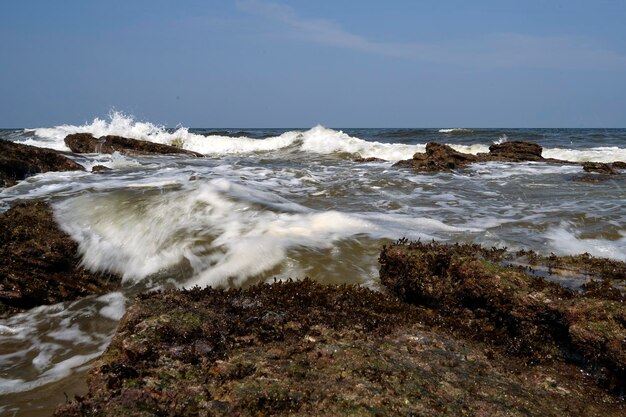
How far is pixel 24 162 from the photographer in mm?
10555

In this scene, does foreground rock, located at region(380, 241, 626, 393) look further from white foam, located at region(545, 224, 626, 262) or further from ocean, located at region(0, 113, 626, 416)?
white foam, located at region(545, 224, 626, 262)

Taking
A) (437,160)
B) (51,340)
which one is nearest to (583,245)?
(51,340)

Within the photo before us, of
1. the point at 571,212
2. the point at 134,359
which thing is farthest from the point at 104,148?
the point at 134,359

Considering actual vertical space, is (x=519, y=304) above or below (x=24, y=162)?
below

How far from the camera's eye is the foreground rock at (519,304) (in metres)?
2.60

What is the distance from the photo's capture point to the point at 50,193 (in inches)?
323

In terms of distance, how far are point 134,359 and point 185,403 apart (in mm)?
435

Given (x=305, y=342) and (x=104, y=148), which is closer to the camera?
(x=305, y=342)

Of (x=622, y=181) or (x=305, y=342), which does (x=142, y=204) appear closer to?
(x=305, y=342)

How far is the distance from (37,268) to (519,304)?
4.17 m

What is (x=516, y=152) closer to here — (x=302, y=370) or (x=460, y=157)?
(x=460, y=157)

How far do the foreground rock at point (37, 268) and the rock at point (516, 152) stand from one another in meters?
14.6

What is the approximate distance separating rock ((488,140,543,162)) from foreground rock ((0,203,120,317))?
14.6 meters

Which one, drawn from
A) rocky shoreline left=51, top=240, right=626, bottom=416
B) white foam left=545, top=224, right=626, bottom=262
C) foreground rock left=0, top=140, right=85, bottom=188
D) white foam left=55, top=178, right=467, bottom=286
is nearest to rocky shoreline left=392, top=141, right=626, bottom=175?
white foam left=55, top=178, right=467, bottom=286
